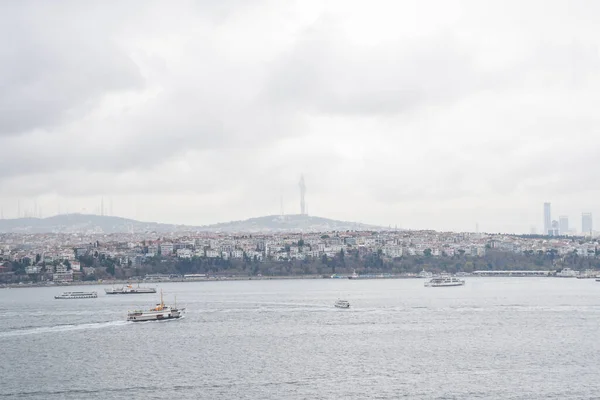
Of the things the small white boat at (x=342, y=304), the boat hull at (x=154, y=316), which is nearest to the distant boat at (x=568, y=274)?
the small white boat at (x=342, y=304)

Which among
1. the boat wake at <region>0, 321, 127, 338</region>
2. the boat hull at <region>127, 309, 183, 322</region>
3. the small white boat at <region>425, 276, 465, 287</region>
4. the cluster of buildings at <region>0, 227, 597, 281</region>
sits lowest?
the boat wake at <region>0, 321, 127, 338</region>

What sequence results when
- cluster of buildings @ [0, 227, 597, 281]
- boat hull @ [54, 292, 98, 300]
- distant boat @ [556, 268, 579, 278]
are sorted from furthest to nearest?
cluster of buildings @ [0, 227, 597, 281] < distant boat @ [556, 268, 579, 278] < boat hull @ [54, 292, 98, 300]

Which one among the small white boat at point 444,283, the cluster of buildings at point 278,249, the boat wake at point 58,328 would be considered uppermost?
the cluster of buildings at point 278,249

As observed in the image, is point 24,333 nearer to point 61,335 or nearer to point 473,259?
point 61,335

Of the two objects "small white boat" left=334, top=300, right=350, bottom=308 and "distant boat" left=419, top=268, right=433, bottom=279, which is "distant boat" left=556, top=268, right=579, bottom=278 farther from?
"small white boat" left=334, top=300, right=350, bottom=308

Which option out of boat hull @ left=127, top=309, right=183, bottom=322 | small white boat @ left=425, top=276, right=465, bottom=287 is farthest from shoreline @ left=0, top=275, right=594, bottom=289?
boat hull @ left=127, top=309, right=183, bottom=322

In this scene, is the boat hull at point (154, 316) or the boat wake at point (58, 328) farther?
the boat hull at point (154, 316)

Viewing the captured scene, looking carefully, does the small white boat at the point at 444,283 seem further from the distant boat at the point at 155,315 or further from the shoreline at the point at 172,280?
the distant boat at the point at 155,315

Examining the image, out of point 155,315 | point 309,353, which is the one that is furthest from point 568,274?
point 309,353

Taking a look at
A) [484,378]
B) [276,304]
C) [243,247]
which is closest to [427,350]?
[484,378]
